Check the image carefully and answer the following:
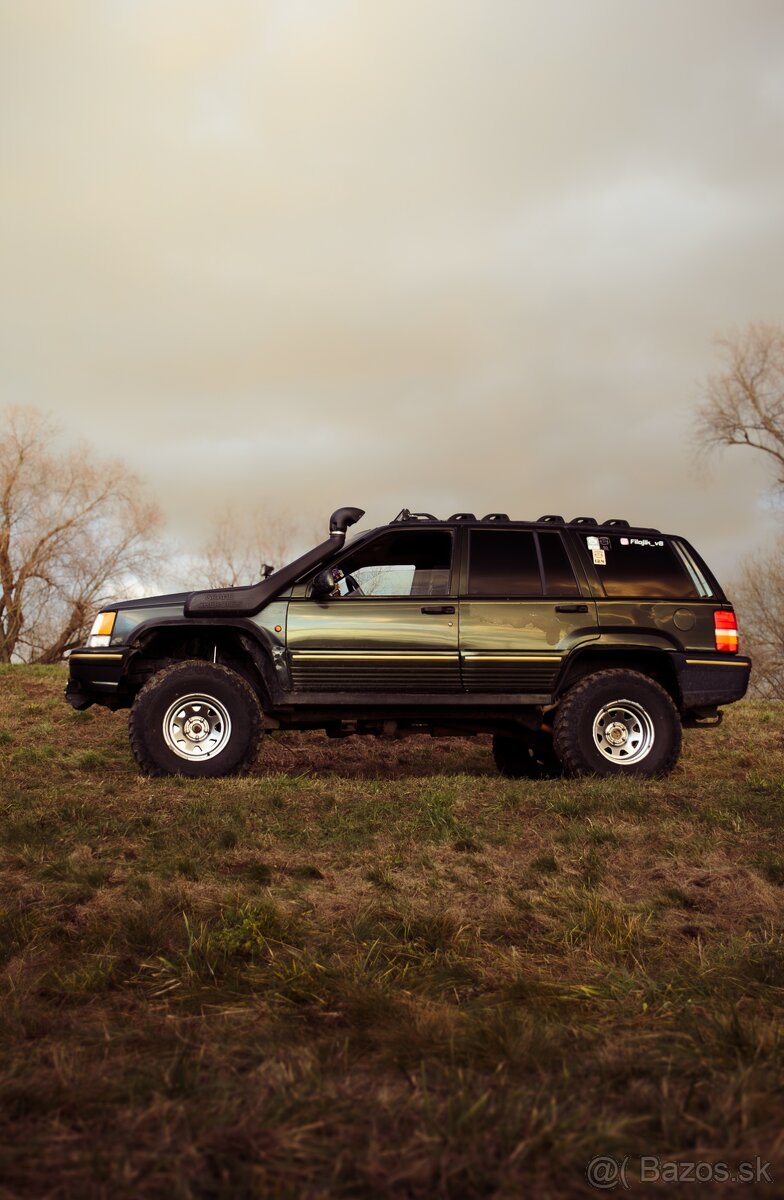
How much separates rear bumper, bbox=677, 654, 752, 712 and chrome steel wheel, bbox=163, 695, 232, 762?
3.76 metres

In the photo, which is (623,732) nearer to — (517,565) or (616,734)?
(616,734)

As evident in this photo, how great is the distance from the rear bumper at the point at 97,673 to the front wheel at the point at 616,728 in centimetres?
357

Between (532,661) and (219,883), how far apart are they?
3.83m

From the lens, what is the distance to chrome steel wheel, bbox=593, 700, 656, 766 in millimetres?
7375

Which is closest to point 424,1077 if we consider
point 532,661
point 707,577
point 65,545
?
point 532,661

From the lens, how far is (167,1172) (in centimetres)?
193

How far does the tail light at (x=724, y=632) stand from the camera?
766 cm

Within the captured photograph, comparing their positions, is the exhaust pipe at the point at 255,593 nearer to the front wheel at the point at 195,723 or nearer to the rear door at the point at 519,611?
the front wheel at the point at 195,723

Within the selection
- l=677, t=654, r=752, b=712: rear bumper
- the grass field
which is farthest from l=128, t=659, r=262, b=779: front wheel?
l=677, t=654, r=752, b=712: rear bumper

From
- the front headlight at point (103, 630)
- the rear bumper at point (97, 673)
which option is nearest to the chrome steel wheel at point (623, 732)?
the rear bumper at point (97, 673)

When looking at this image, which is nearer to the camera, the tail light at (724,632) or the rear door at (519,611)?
the rear door at (519,611)

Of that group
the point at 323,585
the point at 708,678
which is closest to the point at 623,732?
the point at 708,678

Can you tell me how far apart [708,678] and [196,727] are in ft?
13.9

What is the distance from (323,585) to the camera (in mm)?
7324
